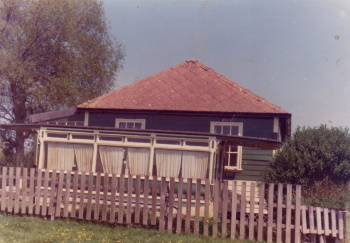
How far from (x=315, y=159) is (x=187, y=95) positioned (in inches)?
309

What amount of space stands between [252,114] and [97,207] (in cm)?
820

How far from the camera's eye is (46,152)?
11.6 m

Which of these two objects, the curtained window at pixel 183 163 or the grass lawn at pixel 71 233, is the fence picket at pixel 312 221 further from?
the curtained window at pixel 183 163

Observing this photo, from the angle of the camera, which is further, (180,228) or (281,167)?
(281,167)

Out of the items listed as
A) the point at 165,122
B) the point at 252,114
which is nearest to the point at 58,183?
the point at 165,122

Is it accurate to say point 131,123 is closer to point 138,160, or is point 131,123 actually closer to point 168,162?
point 138,160

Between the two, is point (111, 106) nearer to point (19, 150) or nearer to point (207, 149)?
point (207, 149)

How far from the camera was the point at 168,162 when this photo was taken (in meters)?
11.2

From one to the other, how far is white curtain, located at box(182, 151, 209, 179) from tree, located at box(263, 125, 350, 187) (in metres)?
1.96

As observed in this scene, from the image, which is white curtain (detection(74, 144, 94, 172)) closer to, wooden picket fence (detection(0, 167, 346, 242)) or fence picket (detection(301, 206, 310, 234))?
wooden picket fence (detection(0, 167, 346, 242))

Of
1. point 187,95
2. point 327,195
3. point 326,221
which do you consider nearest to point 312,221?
point 326,221

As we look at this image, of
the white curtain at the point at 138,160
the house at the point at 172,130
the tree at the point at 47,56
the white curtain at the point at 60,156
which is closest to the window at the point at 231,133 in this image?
the house at the point at 172,130

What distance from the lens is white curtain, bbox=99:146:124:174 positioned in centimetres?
1133

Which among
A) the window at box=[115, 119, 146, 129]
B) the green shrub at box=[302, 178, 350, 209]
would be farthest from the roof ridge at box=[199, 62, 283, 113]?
the green shrub at box=[302, 178, 350, 209]
